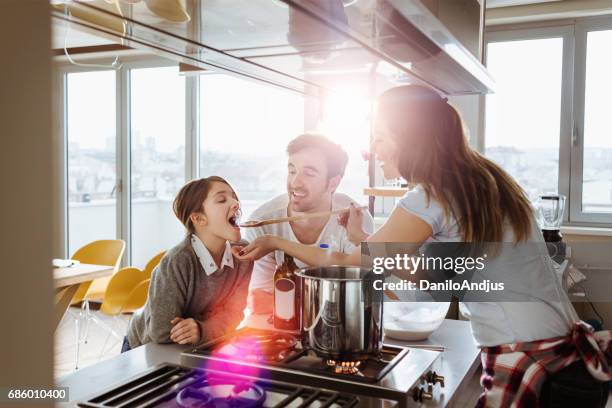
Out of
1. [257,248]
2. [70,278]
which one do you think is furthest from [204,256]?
[70,278]

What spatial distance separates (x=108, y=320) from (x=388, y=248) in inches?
156

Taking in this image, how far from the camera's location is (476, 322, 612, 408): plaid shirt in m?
1.28

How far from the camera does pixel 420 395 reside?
101 centimetres

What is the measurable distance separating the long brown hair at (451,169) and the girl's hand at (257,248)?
0.45 metres

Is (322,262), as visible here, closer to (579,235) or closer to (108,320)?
(579,235)

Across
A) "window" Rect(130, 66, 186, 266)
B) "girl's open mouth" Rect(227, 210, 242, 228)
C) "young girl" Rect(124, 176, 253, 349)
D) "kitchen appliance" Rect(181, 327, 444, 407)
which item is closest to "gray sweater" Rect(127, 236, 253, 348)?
"young girl" Rect(124, 176, 253, 349)

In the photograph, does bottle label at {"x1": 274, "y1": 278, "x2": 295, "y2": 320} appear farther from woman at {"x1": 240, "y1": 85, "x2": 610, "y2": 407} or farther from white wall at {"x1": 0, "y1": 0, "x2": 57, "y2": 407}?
white wall at {"x1": 0, "y1": 0, "x2": 57, "y2": 407}

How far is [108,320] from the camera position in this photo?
15.6 ft

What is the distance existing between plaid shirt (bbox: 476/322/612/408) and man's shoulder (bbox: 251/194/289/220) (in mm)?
983

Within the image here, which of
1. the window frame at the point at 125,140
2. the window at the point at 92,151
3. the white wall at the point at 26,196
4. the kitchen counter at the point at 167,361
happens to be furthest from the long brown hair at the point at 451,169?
the window at the point at 92,151

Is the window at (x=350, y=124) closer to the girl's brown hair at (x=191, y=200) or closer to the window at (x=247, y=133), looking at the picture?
the girl's brown hair at (x=191, y=200)

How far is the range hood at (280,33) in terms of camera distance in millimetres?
848

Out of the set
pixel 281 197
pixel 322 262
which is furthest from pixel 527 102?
pixel 322 262

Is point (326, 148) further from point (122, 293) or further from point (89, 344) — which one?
point (89, 344)
